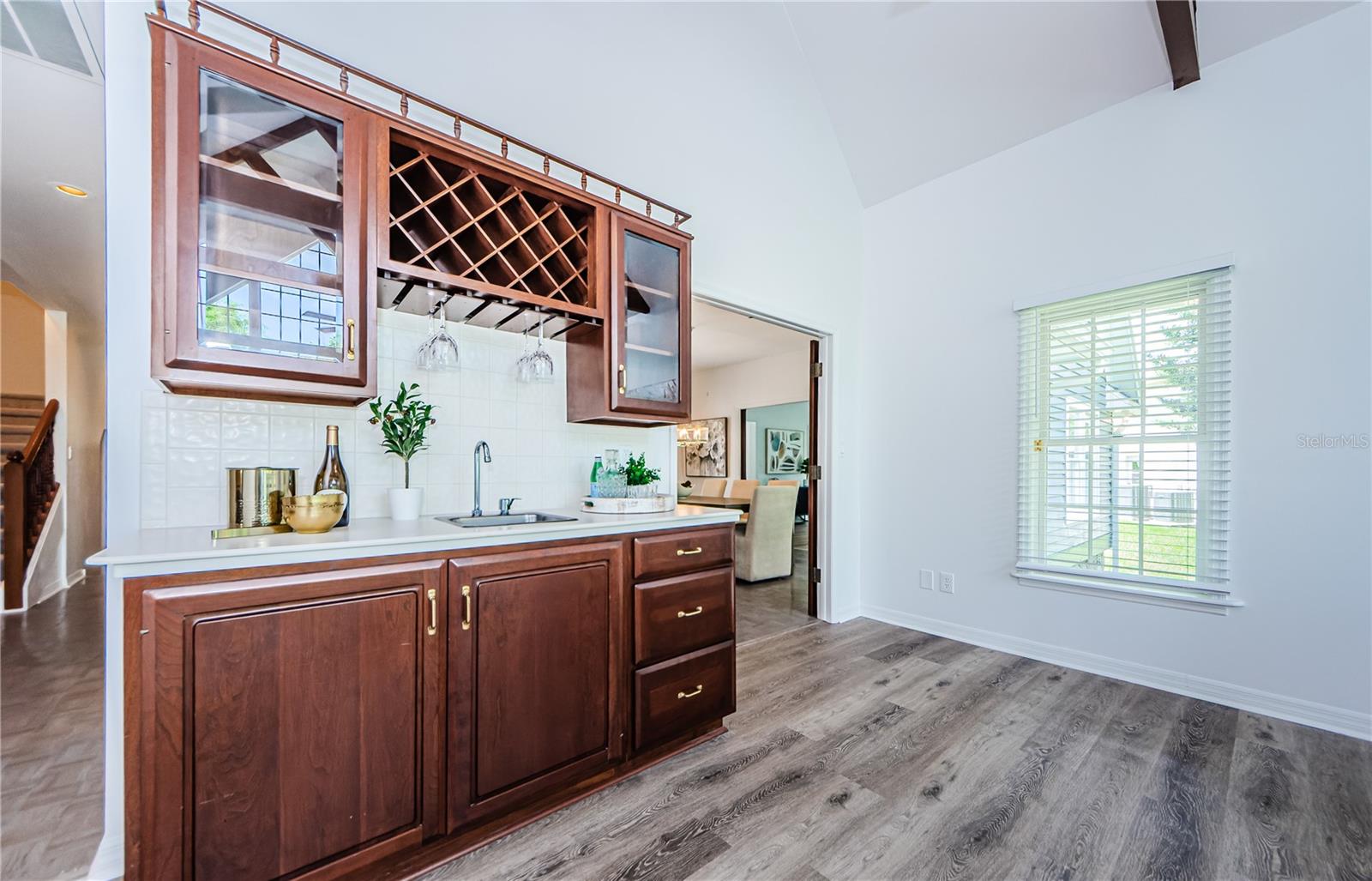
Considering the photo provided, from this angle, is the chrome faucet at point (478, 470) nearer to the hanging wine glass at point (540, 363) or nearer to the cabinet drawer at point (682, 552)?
the hanging wine glass at point (540, 363)

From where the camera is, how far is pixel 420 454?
2.01 meters

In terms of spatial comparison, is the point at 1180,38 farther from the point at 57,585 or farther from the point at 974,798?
the point at 57,585

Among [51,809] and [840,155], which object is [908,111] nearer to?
[840,155]

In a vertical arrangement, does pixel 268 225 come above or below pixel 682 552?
above

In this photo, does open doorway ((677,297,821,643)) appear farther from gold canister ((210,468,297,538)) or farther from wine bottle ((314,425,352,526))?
gold canister ((210,468,297,538))

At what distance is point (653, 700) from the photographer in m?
1.94

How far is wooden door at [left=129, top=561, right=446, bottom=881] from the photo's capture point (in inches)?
44.2

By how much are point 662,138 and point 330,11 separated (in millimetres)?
1481

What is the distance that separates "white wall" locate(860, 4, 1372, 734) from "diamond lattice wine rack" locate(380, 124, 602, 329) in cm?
262

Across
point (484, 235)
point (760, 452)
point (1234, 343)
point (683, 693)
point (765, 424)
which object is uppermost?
point (484, 235)

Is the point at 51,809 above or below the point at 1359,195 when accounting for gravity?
below

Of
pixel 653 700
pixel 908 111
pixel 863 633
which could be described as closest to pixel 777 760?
pixel 653 700

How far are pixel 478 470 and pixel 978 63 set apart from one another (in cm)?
350

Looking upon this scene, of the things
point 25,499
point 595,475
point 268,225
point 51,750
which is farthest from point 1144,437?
point 25,499
